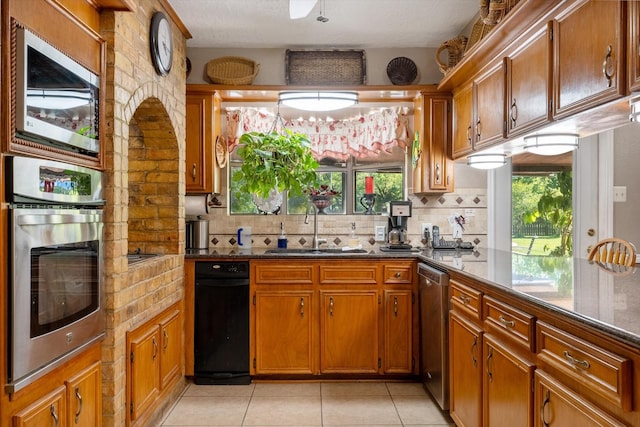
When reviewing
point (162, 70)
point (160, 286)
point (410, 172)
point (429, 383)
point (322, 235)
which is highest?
point (162, 70)

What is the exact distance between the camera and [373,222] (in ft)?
14.5

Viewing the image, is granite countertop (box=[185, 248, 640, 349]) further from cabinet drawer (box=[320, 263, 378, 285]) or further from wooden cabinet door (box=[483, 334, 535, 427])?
wooden cabinet door (box=[483, 334, 535, 427])

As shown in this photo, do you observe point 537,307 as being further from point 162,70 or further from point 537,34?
point 162,70

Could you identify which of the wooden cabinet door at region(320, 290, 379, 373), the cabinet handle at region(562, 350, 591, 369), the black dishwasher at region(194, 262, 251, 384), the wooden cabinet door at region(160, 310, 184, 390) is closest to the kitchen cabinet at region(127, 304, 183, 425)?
the wooden cabinet door at region(160, 310, 184, 390)

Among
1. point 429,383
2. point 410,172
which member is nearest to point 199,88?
point 410,172

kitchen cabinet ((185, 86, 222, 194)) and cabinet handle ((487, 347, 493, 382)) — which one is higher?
kitchen cabinet ((185, 86, 222, 194))

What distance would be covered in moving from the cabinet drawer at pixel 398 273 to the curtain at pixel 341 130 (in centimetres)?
117

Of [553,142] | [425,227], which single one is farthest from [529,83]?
[425,227]

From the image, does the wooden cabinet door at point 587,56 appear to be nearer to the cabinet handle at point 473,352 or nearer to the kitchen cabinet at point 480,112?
the kitchen cabinet at point 480,112

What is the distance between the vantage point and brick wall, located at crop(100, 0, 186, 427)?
2.40 metres

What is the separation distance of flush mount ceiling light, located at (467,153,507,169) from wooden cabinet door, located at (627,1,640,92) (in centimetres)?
174

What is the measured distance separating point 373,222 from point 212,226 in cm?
141

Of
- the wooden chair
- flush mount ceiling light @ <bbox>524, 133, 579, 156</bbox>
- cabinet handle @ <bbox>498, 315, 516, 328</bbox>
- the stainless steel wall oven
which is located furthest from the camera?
the wooden chair

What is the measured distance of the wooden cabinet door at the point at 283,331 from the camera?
12.2 feet
